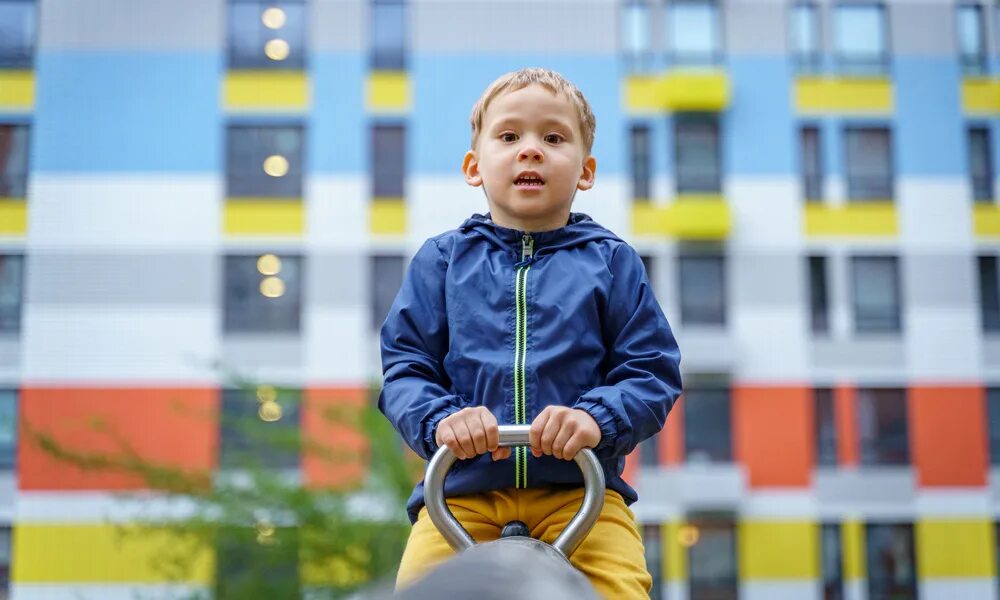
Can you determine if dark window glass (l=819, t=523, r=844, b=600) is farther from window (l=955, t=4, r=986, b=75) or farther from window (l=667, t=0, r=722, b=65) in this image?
window (l=955, t=4, r=986, b=75)

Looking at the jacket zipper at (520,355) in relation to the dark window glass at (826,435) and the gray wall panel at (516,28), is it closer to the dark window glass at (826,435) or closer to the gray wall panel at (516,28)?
the gray wall panel at (516,28)

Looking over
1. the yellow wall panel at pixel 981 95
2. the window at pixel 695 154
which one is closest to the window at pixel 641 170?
the window at pixel 695 154

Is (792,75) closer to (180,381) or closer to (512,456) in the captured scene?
(180,381)

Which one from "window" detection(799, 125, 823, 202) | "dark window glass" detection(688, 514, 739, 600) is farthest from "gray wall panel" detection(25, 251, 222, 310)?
"window" detection(799, 125, 823, 202)

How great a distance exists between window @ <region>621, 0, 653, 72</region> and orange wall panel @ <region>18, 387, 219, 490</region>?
385cm

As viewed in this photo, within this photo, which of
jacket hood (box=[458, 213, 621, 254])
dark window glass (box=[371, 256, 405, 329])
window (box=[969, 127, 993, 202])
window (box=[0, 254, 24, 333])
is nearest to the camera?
jacket hood (box=[458, 213, 621, 254])

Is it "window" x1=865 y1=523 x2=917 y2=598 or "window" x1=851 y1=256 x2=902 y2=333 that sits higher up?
"window" x1=851 y1=256 x2=902 y2=333

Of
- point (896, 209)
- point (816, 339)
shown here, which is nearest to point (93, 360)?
point (816, 339)

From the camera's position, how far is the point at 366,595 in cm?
58

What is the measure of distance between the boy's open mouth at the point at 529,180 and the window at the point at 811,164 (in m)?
8.54

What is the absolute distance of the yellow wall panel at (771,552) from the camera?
364 inches

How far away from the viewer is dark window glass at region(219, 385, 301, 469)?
8531 millimetres

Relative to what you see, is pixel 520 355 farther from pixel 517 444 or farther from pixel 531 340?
pixel 517 444

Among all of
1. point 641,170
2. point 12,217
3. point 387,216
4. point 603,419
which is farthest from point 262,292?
point 603,419
